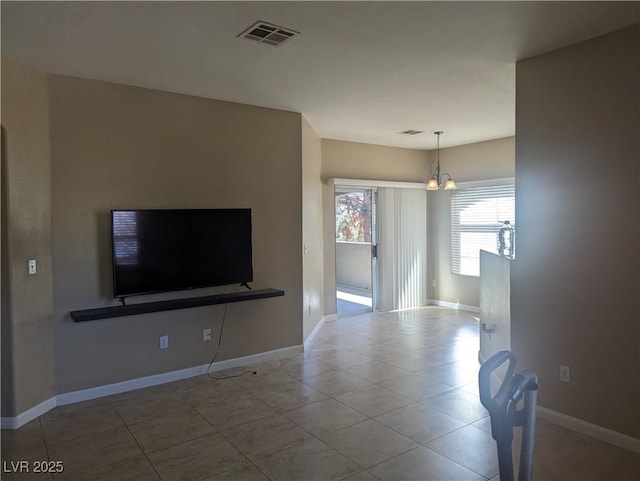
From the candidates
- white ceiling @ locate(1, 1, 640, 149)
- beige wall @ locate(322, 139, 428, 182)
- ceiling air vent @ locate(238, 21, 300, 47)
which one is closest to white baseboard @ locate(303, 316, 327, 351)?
beige wall @ locate(322, 139, 428, 182)

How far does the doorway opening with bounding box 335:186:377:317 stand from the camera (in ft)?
24.1

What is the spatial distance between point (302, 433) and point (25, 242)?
2.58 m

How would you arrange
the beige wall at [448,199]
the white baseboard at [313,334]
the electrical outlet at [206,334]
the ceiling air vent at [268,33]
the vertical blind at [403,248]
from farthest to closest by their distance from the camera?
the vertical blind at [403,248] < the beige wall at [448,199] < the white baseboard at [313,334] < the electrical outlet at [206,334] < the ceiling air vent at [268,33]

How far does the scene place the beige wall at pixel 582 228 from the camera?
9.44ft

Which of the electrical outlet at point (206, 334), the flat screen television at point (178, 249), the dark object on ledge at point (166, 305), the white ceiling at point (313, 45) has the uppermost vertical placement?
the white ceiling at point (313, 45)

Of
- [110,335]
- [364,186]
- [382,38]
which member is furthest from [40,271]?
[364,186]

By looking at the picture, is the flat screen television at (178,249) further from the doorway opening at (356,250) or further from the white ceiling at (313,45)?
the doorway opening at (356,250)

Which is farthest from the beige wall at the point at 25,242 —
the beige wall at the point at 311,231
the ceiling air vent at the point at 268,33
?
the beige wall at the point at 311,231

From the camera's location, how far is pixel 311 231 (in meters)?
5.77

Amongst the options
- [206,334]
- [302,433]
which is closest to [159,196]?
[206,334]

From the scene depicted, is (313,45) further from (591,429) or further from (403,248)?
(403,248)

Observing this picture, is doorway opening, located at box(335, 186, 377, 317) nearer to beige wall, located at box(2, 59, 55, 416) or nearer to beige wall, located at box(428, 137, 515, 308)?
beige wall, located at box(428, 137, 515, 308)

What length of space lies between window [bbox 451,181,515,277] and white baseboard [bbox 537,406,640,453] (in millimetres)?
3735

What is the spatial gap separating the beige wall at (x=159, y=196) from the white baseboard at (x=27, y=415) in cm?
13
